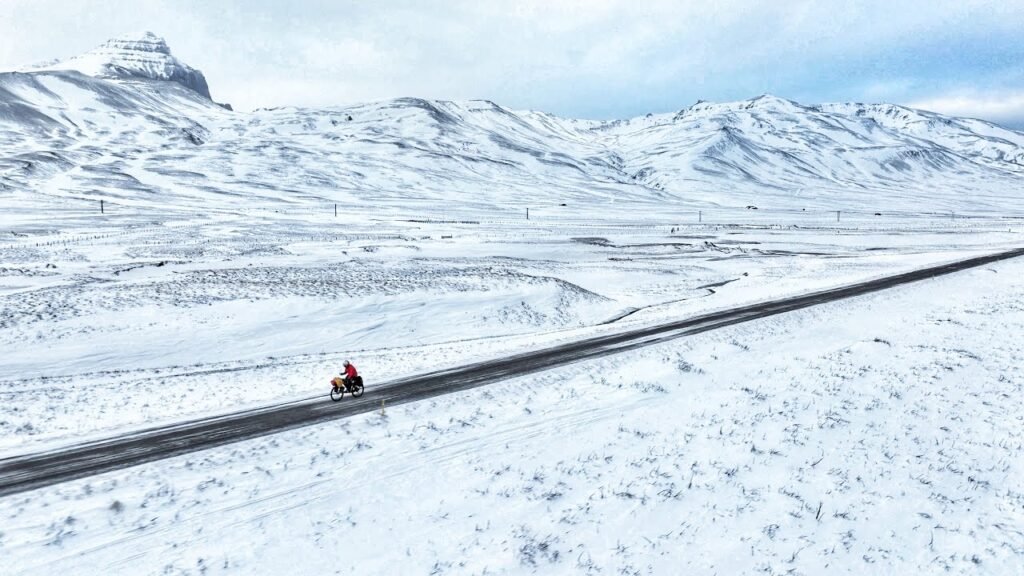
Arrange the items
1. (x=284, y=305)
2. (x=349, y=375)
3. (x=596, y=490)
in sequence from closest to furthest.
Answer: (x=596, y=490) → (x=349, y=375) → (x=284, y=305)

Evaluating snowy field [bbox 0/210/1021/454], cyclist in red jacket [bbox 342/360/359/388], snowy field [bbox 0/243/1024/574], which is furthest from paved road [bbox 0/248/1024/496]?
snowy field [bbox 0/210/1021/454]

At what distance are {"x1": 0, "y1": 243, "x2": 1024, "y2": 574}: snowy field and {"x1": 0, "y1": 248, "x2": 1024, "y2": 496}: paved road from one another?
709 mm

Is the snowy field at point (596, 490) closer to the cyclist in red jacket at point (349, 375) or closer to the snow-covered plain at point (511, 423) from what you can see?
the snow-covered plain at point (511, 423)

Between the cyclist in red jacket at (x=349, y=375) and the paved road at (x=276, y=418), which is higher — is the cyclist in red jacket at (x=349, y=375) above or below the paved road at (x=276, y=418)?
above

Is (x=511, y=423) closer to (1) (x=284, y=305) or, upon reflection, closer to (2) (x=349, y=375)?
(2) (x=349, y=375)

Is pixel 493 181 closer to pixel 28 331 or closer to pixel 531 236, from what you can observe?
pixel 531 236

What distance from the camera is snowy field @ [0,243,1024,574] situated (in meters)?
10.7

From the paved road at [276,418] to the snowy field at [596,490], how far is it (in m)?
0.71

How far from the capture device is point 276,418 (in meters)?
16.5

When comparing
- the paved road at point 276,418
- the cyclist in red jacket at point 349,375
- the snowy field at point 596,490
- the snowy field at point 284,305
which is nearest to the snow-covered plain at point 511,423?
the snowy field at point 596,490

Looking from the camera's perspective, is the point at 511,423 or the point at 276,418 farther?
the point at 276,418

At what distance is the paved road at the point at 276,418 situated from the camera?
1326 centimetres

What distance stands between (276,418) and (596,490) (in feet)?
31.4

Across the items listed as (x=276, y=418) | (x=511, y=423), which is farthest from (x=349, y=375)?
(x=511, y=423)
